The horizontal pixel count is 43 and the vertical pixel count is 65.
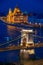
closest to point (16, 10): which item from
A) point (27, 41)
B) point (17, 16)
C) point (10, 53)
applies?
point (17, 16)

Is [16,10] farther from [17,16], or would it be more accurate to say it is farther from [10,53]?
[10,53]

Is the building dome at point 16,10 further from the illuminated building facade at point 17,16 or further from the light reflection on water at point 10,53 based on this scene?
the light reflection on water at point 10,53

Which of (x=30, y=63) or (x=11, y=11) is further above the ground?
(x=11, y=11)

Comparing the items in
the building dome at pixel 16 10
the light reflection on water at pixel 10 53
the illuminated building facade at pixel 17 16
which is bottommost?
the light reflection on water at pixel 10 53

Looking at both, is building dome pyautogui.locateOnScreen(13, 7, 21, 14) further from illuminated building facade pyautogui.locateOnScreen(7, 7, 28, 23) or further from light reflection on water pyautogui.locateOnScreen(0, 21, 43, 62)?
light reflection on water pyautogui.locateOnScreen(0, 21, 43, 62)

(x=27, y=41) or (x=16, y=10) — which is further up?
(x=16, y=10)

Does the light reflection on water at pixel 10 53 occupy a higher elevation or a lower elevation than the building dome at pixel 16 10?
lower

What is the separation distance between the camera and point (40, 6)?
8.47 feet

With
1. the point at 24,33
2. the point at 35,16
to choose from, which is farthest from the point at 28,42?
the point at 35,16

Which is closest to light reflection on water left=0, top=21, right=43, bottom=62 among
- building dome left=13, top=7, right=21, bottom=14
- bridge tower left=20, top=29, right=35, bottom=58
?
bridge tower left=20, top=29, right=35, bottom=58

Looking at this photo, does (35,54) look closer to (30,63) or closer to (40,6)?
(30,63)

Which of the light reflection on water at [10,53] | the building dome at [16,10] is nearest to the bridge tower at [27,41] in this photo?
the light reflection on water at [10,53]

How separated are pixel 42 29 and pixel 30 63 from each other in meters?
0.42

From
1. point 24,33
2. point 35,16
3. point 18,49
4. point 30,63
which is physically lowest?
point 30,63
